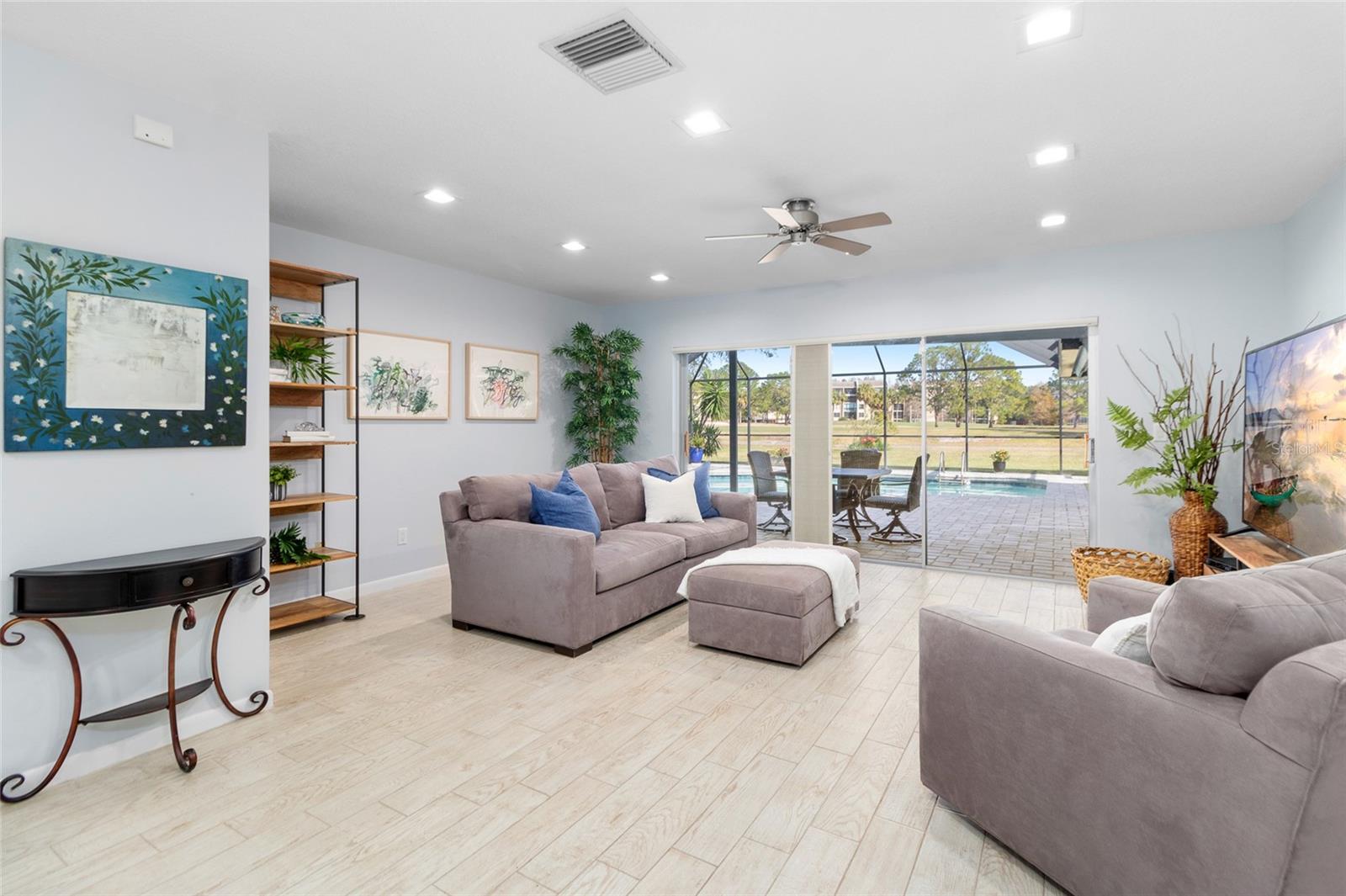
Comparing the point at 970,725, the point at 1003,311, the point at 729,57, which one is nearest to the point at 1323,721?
the point at 970,725

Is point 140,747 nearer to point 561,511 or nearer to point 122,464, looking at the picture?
point 122,464

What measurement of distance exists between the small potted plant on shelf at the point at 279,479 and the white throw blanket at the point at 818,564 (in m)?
2.53

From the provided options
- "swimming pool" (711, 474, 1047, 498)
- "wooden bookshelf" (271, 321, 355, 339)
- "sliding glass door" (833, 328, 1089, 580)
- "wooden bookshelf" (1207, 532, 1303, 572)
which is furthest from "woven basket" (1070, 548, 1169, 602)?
"wooden bookshelf" (271, 321, 355, 339)

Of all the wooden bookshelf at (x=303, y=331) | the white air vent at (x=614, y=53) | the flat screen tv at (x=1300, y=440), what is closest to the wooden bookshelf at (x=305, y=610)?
the wooden bookshelf at (x=303, y=331)

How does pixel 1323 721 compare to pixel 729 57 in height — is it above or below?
below

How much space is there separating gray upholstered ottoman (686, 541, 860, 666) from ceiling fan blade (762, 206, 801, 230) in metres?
1.93

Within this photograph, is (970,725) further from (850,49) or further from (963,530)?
(963,530)

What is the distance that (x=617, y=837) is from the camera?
1941 millimetres

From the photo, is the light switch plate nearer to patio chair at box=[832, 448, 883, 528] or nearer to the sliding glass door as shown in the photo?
the sliding glass door

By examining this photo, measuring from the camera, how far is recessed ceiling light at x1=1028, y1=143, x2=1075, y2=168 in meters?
3.07

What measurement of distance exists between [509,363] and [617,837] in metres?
4.73

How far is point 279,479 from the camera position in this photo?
3982 mm

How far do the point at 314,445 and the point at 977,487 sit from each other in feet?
18.3

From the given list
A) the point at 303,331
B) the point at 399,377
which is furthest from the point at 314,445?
the point at 399,377
